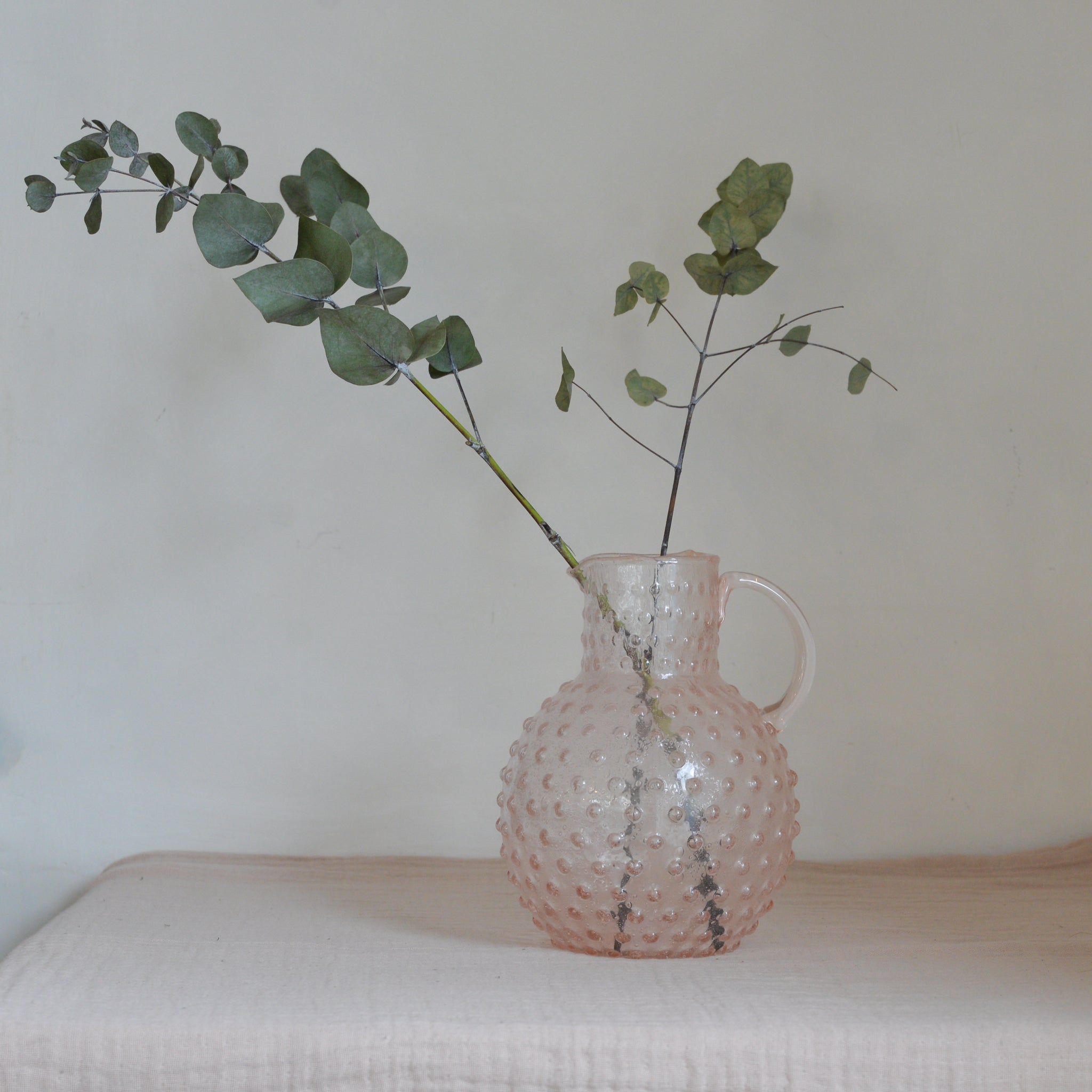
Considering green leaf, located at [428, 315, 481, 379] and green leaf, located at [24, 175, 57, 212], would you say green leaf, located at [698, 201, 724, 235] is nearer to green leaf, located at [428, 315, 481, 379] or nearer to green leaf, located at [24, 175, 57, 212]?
green leaf, located at [428, 315, 481, 379]

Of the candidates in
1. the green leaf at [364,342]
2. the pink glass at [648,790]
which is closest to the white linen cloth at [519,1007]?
the pink glass at [648,790]

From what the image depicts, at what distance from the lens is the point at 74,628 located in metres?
1.02

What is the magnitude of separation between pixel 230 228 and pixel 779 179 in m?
0.43

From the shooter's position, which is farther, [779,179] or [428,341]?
[779,179]

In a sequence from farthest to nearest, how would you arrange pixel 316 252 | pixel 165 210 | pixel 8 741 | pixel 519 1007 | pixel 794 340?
pixel 8 741
pixel 794 340
pixel 165 210
pixel 316 252
pixel 519 1007

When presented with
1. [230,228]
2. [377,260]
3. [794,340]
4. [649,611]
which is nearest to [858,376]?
[794,340]

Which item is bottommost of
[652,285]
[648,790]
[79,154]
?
[648,790]

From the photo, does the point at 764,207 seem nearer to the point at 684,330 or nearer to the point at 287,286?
the point at 684,330

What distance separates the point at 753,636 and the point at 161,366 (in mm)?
635

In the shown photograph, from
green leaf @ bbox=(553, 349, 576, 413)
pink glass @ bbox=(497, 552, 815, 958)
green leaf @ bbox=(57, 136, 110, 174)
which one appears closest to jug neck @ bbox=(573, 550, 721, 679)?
pink glass @ bbox=(497, 552, 815, 958)

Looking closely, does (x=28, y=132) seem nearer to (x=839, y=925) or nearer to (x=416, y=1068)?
(x=416, y=1068)

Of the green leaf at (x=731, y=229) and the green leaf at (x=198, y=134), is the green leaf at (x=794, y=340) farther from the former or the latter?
the green leaf at (x=198, y=134)

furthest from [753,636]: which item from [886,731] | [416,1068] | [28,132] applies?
[28,132]

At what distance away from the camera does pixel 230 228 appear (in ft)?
2.33
